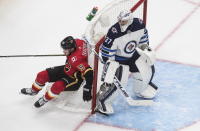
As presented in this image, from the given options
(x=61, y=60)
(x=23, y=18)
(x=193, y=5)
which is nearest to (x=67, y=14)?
(x=23, y=18)

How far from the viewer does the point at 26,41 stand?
4.50m

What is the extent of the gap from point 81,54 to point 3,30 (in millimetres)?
1659

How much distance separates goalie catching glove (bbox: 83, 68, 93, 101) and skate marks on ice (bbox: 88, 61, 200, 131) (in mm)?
162

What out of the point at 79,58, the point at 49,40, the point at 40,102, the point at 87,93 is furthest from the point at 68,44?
the point at 49,40

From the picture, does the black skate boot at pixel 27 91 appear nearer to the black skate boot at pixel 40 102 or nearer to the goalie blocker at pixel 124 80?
the black skate boot at pixel 40 102

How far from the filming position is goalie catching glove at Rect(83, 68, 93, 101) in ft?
10.8

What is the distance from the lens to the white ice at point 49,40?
11.3 ft

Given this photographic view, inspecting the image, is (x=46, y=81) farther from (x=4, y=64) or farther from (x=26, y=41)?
(x=26, y=41)

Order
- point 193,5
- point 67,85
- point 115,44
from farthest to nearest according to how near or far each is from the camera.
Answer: point 193,5 → point 67,85 → point 115,44

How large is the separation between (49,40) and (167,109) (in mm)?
1546

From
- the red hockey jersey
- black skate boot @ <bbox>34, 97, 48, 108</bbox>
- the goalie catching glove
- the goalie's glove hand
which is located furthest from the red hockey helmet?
black skate boot @ <bbox>34, 97, 48, 108</bbox>

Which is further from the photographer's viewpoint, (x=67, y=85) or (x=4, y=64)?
(x=4, y=64)

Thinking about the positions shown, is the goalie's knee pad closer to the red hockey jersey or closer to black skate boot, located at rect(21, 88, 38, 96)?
the red hockey jersey

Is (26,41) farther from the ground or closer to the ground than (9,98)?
farther from the ground
